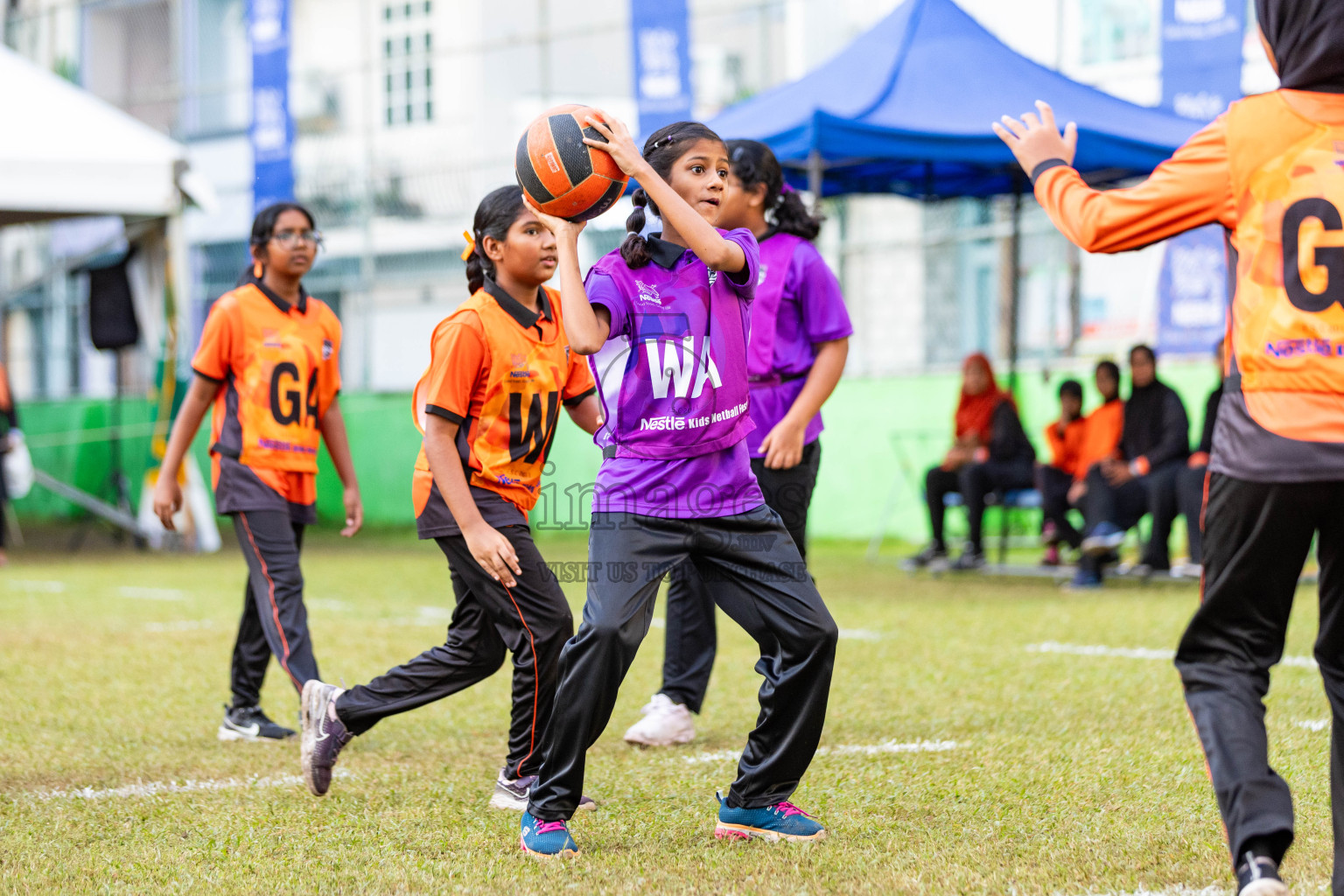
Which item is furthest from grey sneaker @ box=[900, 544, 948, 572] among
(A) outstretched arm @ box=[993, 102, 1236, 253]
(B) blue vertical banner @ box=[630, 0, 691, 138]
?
(A) outstretched arm @ box=[993, 102, 1236, 253]

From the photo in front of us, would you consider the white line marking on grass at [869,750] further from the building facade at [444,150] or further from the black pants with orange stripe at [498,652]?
the building facade at [444,150]

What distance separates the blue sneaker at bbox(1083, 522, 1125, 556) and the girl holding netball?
6123 mm

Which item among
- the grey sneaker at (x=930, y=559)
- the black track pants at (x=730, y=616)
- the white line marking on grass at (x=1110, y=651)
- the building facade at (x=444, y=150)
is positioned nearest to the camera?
the black track pants at (x=730, y=616)

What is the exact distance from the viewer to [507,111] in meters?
20.8

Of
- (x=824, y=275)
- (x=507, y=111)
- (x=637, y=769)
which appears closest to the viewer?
(x=637, y=769)

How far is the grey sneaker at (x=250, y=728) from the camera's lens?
5.05 m

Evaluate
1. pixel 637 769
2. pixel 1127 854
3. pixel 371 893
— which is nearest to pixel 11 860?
pixel 371 893

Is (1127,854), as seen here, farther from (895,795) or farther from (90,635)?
(90,635)

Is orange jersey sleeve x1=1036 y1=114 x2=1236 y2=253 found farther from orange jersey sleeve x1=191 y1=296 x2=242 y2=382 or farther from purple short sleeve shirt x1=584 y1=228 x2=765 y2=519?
orange jersey sleeve x1=191 y1=296 x2=242 y2=382

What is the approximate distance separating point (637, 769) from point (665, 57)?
9630mm

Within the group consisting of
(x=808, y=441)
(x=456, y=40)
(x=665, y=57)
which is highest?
(x=456, y=40)

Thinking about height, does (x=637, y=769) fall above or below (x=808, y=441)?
below

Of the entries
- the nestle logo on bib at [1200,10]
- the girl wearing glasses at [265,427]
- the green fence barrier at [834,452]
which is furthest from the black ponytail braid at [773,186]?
the nestle logo on bib at [1200,10]

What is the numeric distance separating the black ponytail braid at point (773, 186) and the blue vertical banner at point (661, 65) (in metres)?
7.86
